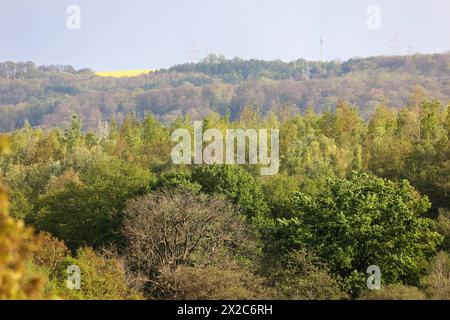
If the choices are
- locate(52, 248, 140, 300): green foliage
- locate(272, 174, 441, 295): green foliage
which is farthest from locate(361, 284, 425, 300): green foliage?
locate(52, 248, 140, 300): green foliage

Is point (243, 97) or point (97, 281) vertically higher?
point (243, 97)

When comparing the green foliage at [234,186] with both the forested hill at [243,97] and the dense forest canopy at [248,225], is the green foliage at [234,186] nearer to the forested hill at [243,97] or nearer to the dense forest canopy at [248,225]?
the dense forest canopy at [248,225]

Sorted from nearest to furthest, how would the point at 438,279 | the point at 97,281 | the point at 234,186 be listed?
the point at 97,281
the point at 438,279
the point at 234,186

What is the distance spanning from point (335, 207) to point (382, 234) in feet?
7.43

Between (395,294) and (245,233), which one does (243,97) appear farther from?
(395,294)

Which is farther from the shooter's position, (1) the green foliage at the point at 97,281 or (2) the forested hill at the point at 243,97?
(2) the forested hill at the point at 243,97

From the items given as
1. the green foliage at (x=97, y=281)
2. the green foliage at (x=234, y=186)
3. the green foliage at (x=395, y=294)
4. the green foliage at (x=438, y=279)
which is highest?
the green foliage at (x=234, y=186)

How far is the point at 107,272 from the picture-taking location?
25188 millimetres

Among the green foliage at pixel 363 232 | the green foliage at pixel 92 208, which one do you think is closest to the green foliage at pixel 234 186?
the green foliage at pixel 92 208

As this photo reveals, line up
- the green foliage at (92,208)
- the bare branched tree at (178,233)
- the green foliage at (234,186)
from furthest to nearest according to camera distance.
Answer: the green foliage at (92,208), the green foliage at (234,186), the bare branched tree at (178,233)

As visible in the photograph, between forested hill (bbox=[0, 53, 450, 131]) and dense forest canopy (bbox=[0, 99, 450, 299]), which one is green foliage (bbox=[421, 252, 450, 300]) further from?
forested hill (bbox=[0, 53, 450, 131])

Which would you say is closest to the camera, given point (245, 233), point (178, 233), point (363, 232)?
point (363, 232)

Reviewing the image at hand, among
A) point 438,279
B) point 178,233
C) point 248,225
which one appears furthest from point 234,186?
point 438,279

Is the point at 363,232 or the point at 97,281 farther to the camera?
the point at 363,232
